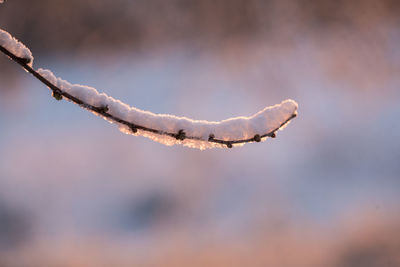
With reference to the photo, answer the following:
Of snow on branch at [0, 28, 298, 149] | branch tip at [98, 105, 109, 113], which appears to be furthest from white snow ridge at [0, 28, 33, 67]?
branch tip at [98, 105, 109, 113]

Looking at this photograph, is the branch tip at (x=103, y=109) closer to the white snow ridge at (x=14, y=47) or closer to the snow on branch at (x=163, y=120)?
the snow on branch at (x=163, y=120)

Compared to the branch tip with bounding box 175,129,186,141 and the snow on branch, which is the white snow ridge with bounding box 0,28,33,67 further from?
the branch tip with bounding box 175,129,186,141

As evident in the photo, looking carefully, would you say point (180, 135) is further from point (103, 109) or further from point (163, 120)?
point (103, 109)

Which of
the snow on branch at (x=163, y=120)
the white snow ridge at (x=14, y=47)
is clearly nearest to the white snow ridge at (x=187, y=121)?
the snow on branch at (x=163, y=120)

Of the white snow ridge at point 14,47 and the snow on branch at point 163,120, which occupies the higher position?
the white snow ridge at point 14,47

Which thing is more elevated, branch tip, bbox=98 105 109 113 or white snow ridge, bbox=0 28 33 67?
white snow ridge, bbox=0 28 33 67

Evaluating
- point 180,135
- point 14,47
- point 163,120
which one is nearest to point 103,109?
point 163,120

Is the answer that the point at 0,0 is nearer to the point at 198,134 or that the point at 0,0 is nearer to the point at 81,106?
the point at 81,106
